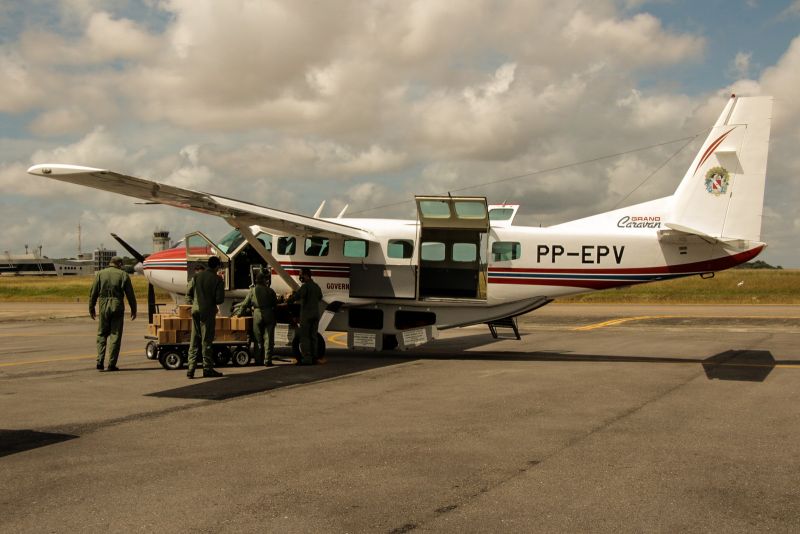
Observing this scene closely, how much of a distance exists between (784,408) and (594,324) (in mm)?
16983

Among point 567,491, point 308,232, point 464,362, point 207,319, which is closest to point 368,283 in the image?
point 308,232

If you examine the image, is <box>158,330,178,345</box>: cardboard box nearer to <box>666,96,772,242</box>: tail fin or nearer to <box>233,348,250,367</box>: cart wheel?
<box>233,348,250,367</box>: cart wheel

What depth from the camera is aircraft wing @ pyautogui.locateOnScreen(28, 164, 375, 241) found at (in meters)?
9.87

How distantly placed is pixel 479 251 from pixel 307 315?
439cm

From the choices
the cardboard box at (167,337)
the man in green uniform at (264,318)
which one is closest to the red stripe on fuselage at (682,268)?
the man in green uniform at (264,318)

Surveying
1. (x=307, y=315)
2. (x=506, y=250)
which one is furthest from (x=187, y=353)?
(x=506, y=250)

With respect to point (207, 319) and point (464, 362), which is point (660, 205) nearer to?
point (464, 362)

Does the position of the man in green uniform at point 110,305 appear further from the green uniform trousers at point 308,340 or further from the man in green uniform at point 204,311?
the green uniform trousers at point 308,340

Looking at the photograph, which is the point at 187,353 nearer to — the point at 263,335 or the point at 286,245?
the point at 263,335

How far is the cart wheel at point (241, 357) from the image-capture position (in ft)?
46.6

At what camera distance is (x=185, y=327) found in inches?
542

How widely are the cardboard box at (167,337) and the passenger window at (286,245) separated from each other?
3.88 metres

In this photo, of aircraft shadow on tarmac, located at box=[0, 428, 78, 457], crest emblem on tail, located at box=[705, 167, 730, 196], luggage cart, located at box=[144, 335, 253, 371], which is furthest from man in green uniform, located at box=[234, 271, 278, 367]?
crest emblem on tail, located at box=[705, 167, 730, 196]

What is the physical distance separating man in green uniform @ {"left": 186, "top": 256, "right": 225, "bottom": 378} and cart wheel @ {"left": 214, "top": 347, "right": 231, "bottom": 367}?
166 centimetres
